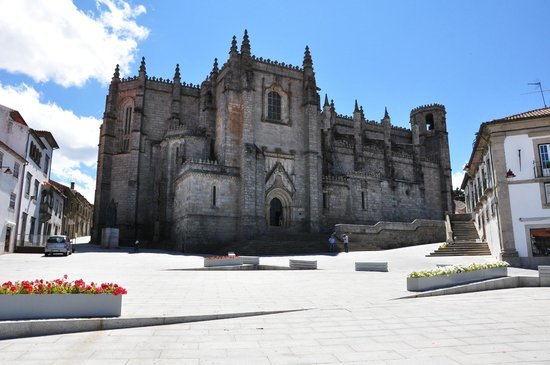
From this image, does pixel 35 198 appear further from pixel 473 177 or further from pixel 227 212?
pixel 473 177

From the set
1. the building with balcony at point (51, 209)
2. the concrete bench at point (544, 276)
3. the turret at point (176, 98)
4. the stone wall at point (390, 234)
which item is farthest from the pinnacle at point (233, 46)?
the concrete bench at point (544, 276)

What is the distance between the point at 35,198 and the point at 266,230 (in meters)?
19.8

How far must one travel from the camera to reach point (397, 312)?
8359 mm

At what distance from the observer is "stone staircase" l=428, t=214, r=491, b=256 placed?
25.0m

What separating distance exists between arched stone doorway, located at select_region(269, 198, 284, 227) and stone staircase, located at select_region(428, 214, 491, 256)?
14.7m

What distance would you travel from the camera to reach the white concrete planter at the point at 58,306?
6.60m

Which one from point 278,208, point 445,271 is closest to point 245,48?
point 278,208

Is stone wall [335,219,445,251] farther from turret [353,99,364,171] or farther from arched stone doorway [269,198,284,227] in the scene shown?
turret [353,99,364,171]

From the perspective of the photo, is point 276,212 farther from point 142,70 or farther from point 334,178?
point 142,70

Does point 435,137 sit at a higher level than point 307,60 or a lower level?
lower

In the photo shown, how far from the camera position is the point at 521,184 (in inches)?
806

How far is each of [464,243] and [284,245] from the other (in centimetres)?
1256

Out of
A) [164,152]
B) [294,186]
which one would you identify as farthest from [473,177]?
[164,152]

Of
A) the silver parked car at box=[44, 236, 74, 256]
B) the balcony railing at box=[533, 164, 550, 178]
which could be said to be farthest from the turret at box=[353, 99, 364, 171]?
the silver parked car at box=[44, 236, 74, 256]
